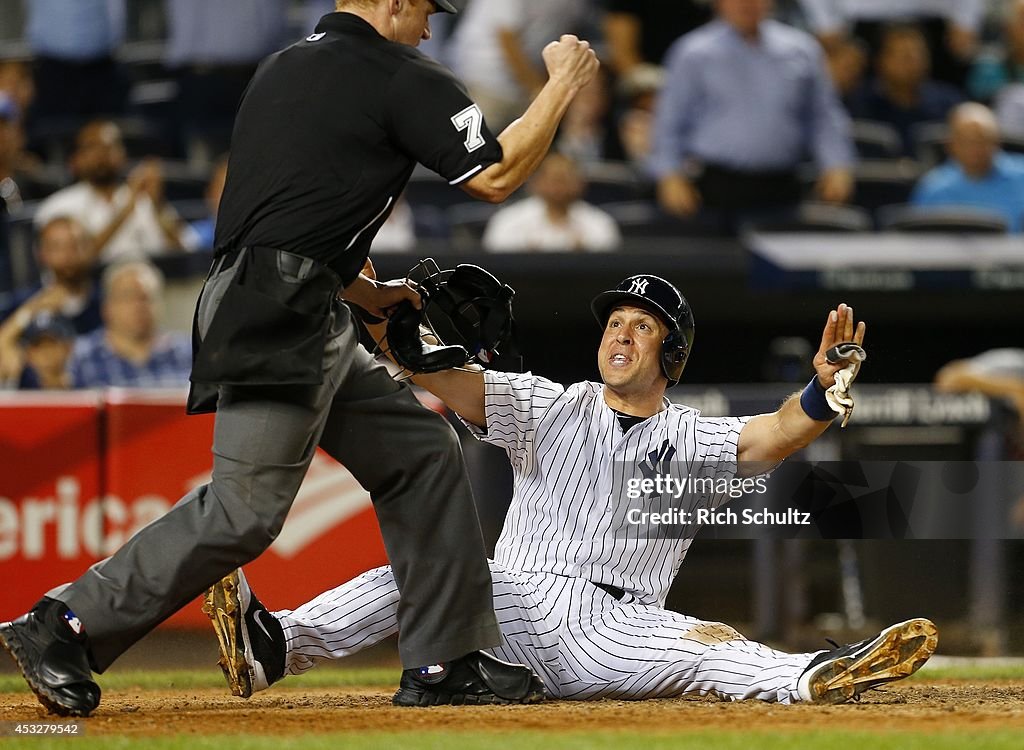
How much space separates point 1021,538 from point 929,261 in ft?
8.64

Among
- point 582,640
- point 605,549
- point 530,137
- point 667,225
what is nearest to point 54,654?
point 582,640

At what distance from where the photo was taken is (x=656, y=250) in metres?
7.66

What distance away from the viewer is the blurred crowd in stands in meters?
7.95

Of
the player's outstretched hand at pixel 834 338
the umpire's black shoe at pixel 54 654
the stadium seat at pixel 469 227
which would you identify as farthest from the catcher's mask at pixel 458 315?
the stadium seat at pixel 469 227

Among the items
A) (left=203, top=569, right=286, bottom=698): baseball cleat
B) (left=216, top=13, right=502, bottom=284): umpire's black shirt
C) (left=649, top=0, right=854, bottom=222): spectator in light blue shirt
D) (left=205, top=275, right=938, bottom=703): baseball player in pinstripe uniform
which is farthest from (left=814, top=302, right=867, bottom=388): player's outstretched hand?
(left=649, top=0, right=854, bottom=222): spectator in light blue shirt

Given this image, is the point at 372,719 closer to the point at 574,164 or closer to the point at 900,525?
the point at 900,525

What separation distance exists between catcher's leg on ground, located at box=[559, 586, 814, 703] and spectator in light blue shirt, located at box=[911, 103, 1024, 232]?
5162mm

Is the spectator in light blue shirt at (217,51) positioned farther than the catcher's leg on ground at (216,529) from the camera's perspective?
Yes

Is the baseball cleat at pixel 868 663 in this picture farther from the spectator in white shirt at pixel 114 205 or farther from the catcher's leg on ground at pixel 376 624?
the spectator in white shirt at pixel 114 205

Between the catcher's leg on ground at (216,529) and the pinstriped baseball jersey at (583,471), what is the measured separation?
0.77 metres

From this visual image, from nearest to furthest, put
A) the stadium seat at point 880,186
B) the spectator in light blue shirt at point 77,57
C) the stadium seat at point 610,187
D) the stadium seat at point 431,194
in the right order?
1. the stadium seat at point 610,187
2. the stadium seat at point 431,194
3. the stadium seat at point 880,186
4. the spectator in light blue shirt at point 77,57

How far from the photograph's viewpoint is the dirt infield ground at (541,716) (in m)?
3.60

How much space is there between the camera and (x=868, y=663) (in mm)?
3867

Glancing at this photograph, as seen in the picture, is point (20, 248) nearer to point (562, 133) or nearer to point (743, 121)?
point (562, 133)
